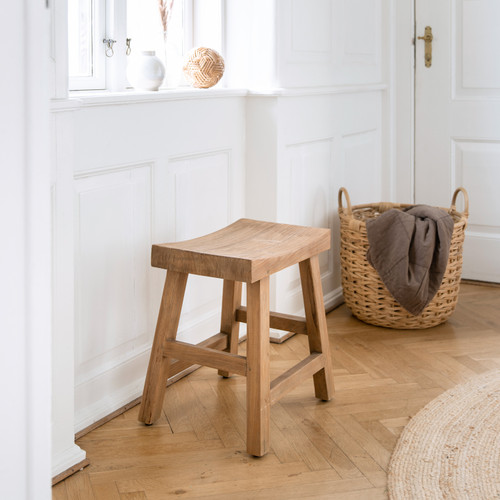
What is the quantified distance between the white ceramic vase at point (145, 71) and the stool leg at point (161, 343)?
66 centimetres

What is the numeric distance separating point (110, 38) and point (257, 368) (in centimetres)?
111

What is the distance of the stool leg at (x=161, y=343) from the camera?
2.15m

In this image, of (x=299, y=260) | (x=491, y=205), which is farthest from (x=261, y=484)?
(x=491, y=205)

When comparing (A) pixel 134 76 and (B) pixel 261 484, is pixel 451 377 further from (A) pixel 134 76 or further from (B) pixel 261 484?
(A) pixel 134 76

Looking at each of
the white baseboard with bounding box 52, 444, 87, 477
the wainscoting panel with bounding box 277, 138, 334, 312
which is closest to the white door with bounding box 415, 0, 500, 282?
the wainscoting panel with bounding box 277, 138, 334, 312

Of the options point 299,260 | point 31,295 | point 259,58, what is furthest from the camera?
point 259,58

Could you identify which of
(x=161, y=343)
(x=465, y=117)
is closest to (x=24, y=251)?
(x=161, y=343)

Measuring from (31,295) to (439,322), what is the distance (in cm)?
223

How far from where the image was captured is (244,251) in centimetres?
208

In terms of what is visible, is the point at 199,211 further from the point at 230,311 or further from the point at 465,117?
the point at 465,117

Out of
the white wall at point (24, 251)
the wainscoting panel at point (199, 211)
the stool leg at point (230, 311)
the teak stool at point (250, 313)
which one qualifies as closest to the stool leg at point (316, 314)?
the teak stool at point (250, 313)

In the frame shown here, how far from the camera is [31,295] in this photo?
1.21 metres

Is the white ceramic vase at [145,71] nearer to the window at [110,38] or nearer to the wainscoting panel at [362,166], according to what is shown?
the window at [110,38]

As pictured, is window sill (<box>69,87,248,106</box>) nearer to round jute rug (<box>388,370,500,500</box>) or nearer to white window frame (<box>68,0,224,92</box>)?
white window frame (<box>68,0,224,92</box>)
